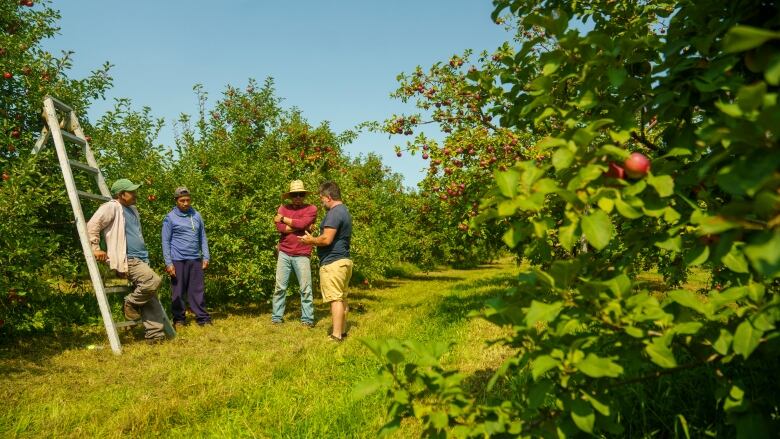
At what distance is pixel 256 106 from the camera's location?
14250 mm

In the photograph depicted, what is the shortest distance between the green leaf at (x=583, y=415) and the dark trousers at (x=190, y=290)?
22.9 feet

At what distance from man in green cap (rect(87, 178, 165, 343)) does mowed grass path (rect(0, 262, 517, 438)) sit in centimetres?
41

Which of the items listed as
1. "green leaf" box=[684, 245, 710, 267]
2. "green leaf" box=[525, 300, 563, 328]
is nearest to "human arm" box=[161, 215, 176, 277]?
"green leaf" box=[525, 300, 563, 328]

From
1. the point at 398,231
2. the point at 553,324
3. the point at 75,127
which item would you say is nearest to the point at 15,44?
the point at 75,127

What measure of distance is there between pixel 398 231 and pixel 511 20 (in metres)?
11.5

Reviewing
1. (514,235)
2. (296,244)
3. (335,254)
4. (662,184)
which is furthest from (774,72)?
(296,244)

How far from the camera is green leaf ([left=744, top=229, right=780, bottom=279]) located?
3.18 feet

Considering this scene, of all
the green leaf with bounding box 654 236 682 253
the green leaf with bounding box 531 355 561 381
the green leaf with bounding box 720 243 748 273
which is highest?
the green leaf with bounding box 654 236 682 253

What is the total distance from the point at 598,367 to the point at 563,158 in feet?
2.04

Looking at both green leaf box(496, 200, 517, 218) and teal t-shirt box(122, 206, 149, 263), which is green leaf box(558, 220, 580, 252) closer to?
green leaf box(496, 200, 517, 218)

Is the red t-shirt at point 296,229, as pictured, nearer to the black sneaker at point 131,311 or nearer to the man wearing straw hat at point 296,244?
the man wearing straw hat at point 296,244

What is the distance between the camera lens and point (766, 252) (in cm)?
99

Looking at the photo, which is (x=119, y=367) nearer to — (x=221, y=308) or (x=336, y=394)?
(x=336, y=394)

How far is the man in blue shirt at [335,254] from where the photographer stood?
605 cm
